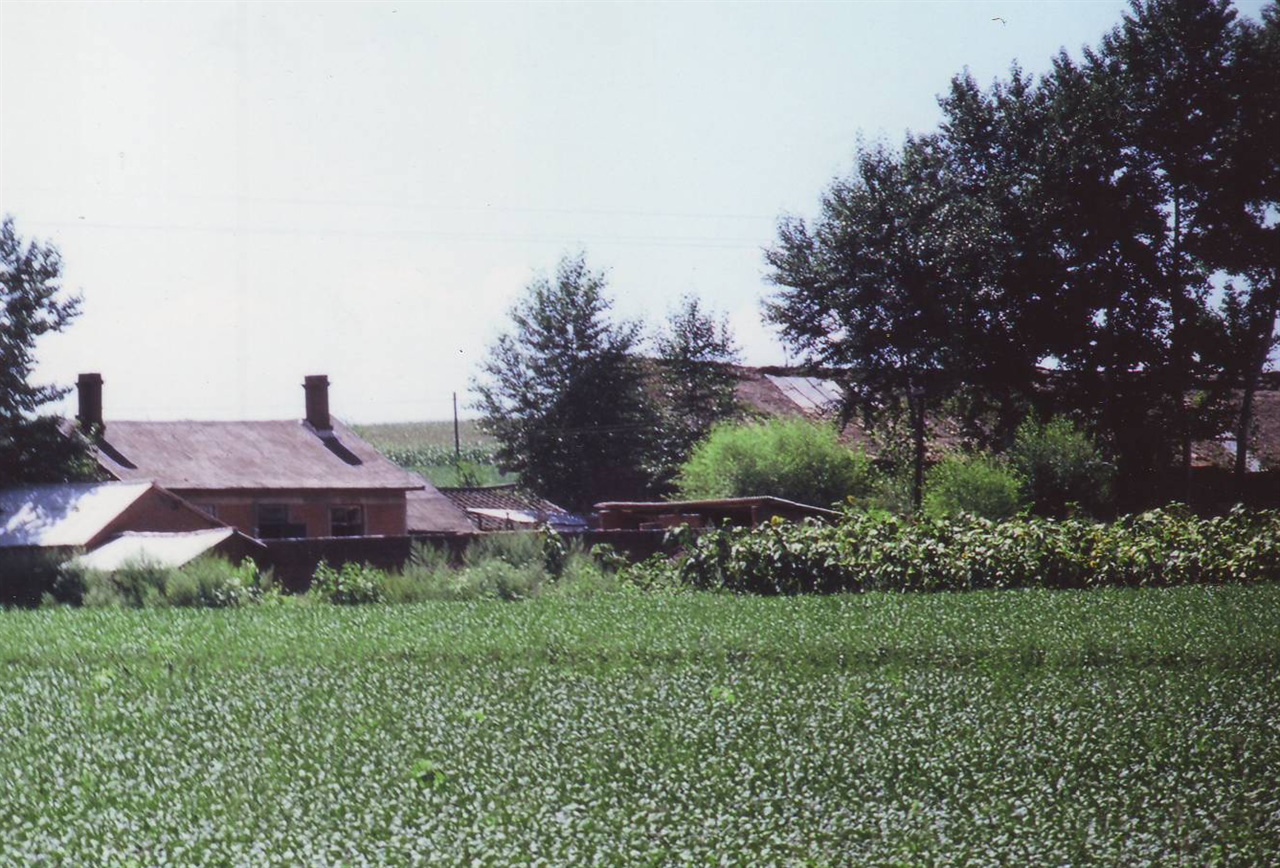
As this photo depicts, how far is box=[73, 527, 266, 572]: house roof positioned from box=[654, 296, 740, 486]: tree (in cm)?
2675

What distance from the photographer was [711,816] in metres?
8.12

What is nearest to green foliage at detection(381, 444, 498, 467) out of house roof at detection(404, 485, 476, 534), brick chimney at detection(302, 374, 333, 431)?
house roof at detection(404, 485, 476, 534)

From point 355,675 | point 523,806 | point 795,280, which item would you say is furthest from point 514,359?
point 523,806

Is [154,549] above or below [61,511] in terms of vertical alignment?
below

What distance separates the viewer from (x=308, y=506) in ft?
148

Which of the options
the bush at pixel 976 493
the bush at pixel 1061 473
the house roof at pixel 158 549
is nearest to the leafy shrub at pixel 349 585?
the house roof at pixel 158 549

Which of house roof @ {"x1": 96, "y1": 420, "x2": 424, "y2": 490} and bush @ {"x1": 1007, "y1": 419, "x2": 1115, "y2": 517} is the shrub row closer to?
bush @ {"x1": 1007, "y1": 419, "x2": 1115, "y2": 517}

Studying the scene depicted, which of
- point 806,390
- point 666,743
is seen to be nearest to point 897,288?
point 806,390

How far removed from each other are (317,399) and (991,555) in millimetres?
30928

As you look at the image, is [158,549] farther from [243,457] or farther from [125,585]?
[243,457]

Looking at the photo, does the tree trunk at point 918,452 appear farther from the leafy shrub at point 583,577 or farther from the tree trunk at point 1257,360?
the leafy shrub at point 583,577

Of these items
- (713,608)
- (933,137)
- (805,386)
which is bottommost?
(713,608)

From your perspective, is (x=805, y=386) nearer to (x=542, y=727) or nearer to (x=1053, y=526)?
(x=1053, y=526)

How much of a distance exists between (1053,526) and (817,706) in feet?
45.5
